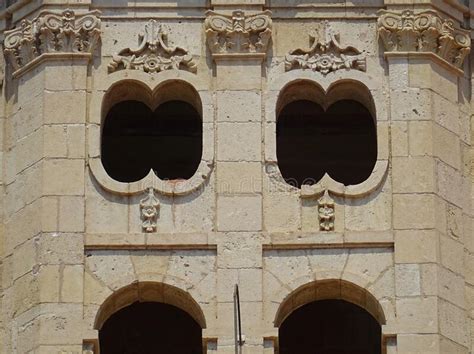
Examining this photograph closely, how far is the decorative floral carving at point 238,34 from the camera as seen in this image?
180 feet

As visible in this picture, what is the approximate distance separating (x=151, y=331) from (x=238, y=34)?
721cm

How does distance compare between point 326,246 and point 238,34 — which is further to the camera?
point 238,34

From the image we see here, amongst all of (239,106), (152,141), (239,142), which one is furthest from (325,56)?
(152,141)

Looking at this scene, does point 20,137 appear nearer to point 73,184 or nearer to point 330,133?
point 73,184

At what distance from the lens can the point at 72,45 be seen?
54.9 meters

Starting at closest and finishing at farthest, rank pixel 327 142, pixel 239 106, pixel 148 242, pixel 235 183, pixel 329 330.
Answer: pixel 148 242
pixel 235 183
pixel 239 106
pixel 329 330
pixel 327 142

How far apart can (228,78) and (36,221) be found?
409 centimetres

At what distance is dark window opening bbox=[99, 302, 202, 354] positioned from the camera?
5934cm

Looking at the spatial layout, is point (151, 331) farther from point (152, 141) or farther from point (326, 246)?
point (326, 246)

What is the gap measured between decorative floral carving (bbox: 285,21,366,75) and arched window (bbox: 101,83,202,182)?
15.2 feet

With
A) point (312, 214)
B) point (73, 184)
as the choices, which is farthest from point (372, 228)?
point (73, 184)

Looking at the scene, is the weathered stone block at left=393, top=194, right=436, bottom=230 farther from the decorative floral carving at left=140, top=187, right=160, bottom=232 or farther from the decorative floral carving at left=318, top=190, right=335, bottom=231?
the decorative floral carving at left=140, top=187, right=160, bottom=232

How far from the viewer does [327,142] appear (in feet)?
197

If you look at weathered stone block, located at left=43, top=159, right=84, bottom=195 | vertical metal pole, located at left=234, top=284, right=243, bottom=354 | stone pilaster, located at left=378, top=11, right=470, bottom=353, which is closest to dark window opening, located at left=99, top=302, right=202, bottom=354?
weathered stone block, located at left=43, top=159, right=84, bottom=195
